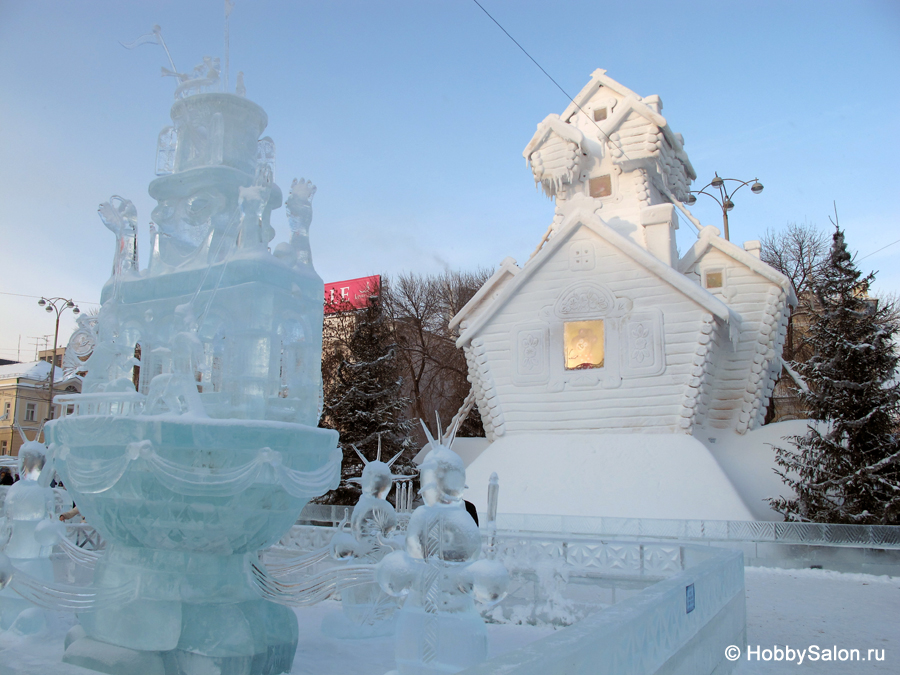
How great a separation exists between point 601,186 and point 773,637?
55.5ft

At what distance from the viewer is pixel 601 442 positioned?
17344 millimetres

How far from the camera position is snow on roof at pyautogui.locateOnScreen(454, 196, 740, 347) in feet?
55.6

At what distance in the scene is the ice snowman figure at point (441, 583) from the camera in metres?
4.57

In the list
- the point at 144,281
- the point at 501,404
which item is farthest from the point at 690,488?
the point at 144,281

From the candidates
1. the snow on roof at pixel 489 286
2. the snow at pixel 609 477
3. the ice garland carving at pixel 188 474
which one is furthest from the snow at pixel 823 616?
the snow on roof at pixel 489 286

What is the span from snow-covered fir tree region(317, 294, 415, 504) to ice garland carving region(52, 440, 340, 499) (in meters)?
16.1

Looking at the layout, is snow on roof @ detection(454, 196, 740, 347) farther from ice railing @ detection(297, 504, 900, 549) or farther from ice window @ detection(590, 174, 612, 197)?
ice railing @ detection(297, 504, 900, 549)

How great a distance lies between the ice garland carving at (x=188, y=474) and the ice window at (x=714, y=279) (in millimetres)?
16664

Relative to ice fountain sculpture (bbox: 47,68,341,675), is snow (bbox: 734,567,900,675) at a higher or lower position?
lower

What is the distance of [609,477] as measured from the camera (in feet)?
53.2

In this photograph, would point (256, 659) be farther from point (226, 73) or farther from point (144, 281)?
point (226, 73)

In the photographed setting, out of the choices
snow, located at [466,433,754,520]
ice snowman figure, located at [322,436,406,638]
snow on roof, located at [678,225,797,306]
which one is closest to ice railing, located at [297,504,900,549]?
snow, located at [466,433,754,520]

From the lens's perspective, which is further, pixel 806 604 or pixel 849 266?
pixel 849 266

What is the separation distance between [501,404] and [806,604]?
10.6 meters
